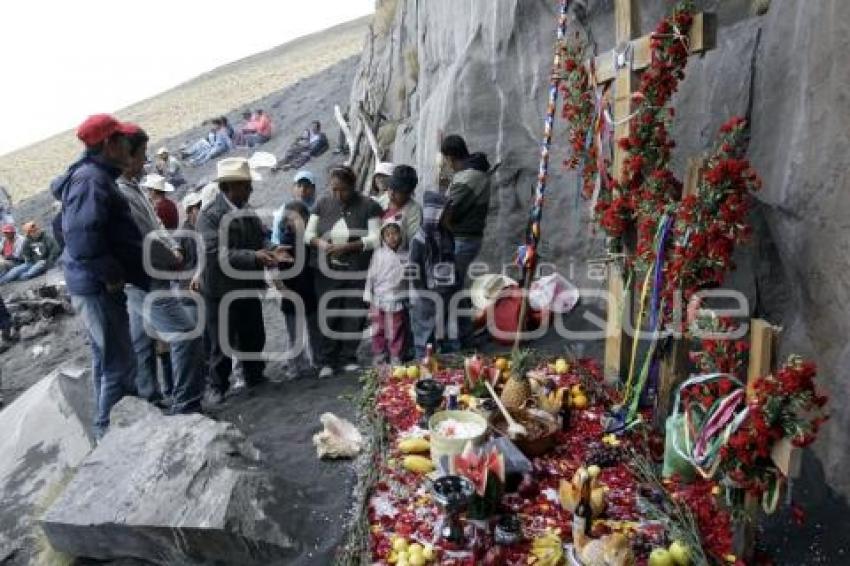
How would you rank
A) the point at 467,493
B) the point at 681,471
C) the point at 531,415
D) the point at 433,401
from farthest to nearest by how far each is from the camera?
the point at 433,401, the point at 531,415, the point at 681,471, the point at 467,493

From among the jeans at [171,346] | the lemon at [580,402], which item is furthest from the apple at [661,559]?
the jeans at [171,346]

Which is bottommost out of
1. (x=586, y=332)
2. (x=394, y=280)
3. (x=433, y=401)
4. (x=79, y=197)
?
(x=586, y=332)

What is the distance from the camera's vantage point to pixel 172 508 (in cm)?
380

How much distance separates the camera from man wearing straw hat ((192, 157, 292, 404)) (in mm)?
5734

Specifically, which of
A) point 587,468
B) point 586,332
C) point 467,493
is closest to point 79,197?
point 467,493

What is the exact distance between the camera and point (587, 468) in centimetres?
404

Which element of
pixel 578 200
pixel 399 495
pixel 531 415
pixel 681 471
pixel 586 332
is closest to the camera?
pixel 681 471

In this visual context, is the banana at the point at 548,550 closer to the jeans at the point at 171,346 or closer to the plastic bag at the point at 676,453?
the plastic bag at the point at 676,453

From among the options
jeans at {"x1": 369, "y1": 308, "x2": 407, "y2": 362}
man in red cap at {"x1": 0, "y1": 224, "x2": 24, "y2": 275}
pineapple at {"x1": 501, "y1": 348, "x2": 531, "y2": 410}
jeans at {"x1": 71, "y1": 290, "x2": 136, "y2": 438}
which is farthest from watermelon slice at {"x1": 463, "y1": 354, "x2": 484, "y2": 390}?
man in red cap at {"x1": 0, "y1": 224, "x2": 24, "y2": 275}

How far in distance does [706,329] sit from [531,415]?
141 cm

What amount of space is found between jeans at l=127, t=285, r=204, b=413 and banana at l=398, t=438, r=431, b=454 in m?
2.22

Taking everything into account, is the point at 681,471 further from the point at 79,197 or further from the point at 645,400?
the point at 79,197

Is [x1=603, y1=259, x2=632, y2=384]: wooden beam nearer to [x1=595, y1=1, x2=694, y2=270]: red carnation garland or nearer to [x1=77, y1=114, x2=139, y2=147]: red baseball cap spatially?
[x1=595, y1=1, x2=694, y2=270]: red carnation garland

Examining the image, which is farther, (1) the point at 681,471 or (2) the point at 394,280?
(2) the point at 394,280
